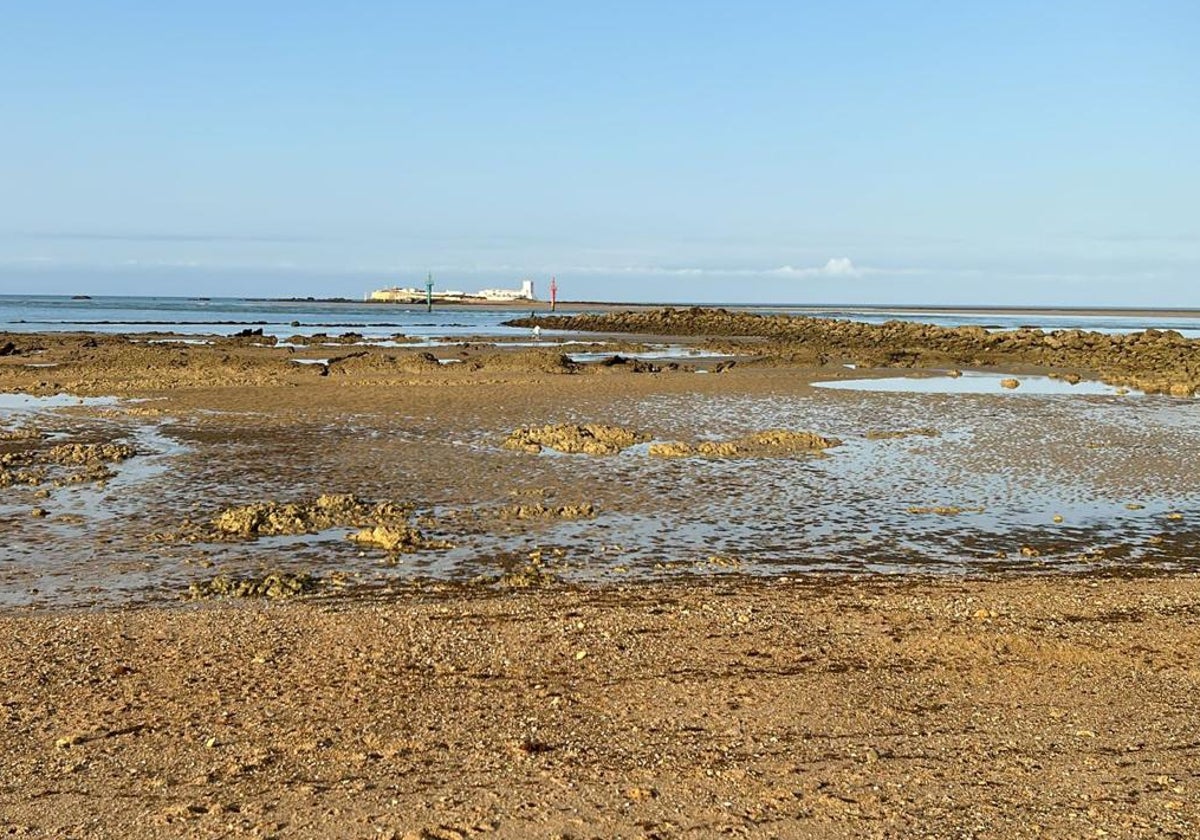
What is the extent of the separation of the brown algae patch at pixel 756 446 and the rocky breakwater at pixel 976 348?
56.4ft

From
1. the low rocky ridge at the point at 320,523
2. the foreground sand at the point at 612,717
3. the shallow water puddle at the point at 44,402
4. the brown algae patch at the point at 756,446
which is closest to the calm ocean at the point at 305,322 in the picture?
the shallow water puddle at the point at 44,402

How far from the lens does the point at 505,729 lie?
22.5 feet

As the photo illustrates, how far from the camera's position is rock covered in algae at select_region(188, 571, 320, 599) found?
33.3 feet

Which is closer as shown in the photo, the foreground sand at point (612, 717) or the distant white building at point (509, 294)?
the foreground sand at point (612, 717)

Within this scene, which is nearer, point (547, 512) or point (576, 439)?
point (547, 512)

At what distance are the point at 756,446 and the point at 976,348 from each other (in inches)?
1480

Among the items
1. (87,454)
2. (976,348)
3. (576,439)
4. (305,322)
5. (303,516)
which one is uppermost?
(305,322)

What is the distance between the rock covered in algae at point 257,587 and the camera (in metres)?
10.1

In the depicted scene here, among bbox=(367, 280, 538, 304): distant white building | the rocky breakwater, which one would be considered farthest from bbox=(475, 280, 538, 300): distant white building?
the rocky breakwater

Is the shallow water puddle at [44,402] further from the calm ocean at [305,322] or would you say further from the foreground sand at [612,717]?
the calm ocean at [305,322]

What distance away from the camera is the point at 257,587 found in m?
10.3

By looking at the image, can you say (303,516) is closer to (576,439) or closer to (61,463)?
(61,463)

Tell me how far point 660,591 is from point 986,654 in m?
3.10

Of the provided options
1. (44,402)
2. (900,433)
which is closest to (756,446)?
(900,433)
